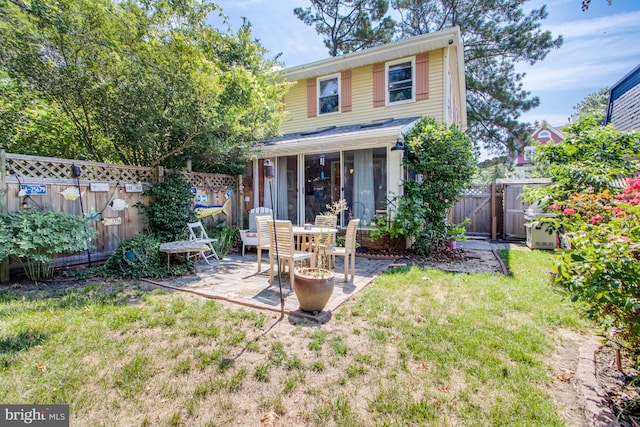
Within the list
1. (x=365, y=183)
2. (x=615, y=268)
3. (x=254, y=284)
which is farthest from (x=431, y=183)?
(x=615, y=268)

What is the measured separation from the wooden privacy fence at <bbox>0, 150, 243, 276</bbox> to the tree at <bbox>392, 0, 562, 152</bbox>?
14.7 m

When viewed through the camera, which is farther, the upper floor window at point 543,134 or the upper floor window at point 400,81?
the upper floor window at point 543,134

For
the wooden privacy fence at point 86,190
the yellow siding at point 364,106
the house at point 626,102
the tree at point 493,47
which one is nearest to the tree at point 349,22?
A: the tree at point 493,47

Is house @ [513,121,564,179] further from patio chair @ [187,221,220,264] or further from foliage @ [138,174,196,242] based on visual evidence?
foliage @ [138,174,196,242]

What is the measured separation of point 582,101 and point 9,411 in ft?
196

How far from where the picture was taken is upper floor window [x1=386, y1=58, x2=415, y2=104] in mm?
8992

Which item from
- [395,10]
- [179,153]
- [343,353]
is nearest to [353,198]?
[179,153]

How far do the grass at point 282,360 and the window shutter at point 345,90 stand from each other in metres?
7.57

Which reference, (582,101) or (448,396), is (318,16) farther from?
(582,101)

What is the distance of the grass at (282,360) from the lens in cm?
193

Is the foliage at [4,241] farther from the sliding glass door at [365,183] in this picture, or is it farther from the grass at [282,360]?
the sliding glass door at [365,183]

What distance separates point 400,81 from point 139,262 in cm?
848

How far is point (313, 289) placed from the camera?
10.6 ft

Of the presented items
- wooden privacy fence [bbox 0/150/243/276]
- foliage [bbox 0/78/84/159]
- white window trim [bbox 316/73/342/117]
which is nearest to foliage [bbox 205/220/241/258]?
wooden privacy fence [bbox 0/150/243/276]
